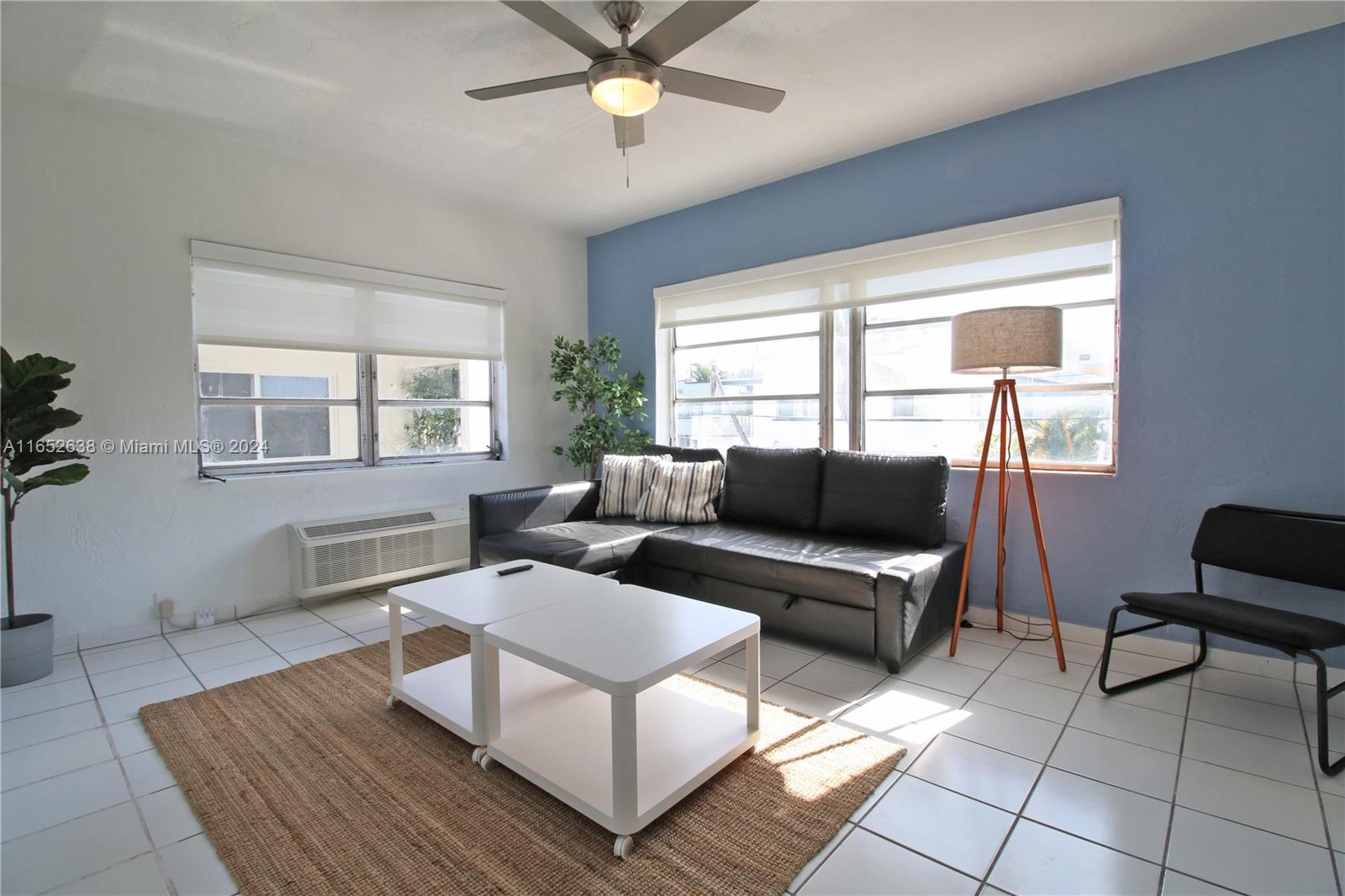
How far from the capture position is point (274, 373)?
3.76 metres

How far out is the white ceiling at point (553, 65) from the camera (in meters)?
2.36

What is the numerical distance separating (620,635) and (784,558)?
4.15 ft

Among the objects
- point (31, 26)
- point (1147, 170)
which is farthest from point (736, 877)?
point (31, 26)

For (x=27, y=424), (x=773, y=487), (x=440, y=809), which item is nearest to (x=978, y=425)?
(x=773, y=487)

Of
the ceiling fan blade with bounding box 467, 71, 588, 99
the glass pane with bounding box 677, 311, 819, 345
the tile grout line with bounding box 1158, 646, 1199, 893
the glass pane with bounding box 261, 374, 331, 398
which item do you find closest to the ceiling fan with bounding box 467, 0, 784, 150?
the ceiling fan blade with bounding box 467, 71, 588, 99

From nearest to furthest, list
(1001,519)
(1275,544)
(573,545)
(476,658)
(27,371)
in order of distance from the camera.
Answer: (476,658), (1275,544), (27,371), (1001,519), (573,545)

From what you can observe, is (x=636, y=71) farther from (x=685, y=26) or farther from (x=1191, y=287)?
(x=1191, y=287)

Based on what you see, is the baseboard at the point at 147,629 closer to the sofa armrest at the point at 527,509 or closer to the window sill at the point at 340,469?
the window sill at the point at 340,469

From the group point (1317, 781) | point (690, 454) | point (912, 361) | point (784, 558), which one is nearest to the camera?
point (1317, 781)

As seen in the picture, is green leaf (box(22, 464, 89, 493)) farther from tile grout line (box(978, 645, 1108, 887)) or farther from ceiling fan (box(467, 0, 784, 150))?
tile grout line (box(978, 645, 1108, 887))

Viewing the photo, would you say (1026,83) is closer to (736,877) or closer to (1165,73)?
(1165,73)

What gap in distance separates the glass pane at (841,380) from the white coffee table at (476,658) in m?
2.06

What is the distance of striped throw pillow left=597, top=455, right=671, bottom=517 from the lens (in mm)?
4117

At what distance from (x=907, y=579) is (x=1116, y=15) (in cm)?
237
